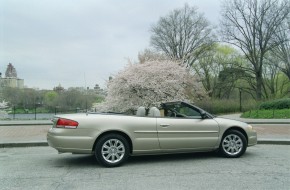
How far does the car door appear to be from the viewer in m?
7.23

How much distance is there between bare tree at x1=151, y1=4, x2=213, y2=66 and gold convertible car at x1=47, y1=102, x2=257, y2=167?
1685 inches

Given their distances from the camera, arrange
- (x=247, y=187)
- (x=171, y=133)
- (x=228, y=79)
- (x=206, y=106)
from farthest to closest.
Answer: (x=228, y=79)
(x=206, y=106)
(x=171, y=133)
(x=247, y=187)

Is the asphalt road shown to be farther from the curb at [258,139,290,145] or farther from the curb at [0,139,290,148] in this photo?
the curb at [258,139,290,145]

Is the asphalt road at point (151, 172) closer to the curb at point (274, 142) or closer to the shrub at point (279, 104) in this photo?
the curb at point (274, 142)

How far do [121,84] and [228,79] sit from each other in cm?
3444

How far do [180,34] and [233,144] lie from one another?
144 ft

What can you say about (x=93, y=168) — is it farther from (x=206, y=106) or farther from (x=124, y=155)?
(x=206, y=106)

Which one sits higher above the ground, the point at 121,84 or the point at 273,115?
the point at 121,84

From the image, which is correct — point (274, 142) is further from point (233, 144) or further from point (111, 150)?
point (111, 150)

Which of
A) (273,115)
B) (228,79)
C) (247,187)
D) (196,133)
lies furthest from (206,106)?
(247,187)

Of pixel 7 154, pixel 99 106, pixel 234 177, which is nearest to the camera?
pixel 234 177

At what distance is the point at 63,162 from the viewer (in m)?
7.48

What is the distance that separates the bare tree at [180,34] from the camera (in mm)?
50250

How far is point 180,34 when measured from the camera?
50.5 metres
